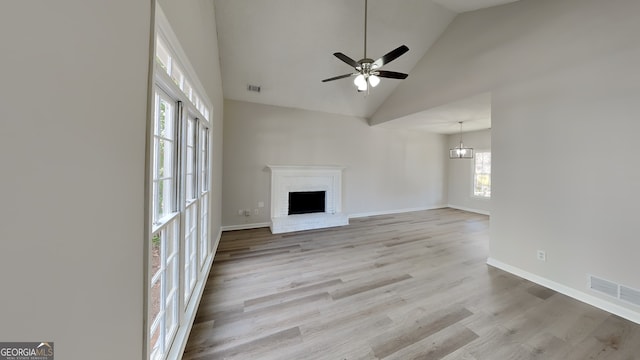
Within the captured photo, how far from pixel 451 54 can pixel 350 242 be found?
3.92m

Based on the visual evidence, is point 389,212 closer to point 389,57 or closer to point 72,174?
point 389,57

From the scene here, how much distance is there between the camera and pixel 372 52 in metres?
3.97

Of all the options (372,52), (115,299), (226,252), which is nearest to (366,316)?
(115,299)

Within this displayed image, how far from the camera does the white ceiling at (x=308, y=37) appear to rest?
10.2 feet

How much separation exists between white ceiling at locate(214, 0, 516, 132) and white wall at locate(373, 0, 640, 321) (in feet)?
2.24

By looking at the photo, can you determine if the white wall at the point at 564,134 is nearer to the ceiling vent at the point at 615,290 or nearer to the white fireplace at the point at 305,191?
the ceiling vent at the point at 615,290

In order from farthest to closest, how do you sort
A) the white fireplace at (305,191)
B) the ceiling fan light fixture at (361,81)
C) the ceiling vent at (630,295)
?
the white fireplace at (305,191) < the ceiling fan light fixture at (361,81) < the ceiling vent at (630,295)

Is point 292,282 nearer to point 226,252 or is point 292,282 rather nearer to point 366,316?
point 366,316

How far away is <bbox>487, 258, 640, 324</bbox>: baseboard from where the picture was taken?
2.01 m

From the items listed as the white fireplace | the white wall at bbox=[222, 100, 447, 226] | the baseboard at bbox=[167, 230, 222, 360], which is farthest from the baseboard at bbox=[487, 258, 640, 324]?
the baseboard at bbox=[167, 230, 222, 360]

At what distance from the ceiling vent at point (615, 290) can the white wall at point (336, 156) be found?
13.5 ft

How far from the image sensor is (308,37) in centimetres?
354

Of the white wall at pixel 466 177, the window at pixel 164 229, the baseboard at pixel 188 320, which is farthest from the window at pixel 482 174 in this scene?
the window at pixel 164 229

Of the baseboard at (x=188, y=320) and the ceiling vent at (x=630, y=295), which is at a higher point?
the ceiling vent at (x=630, y=295)
